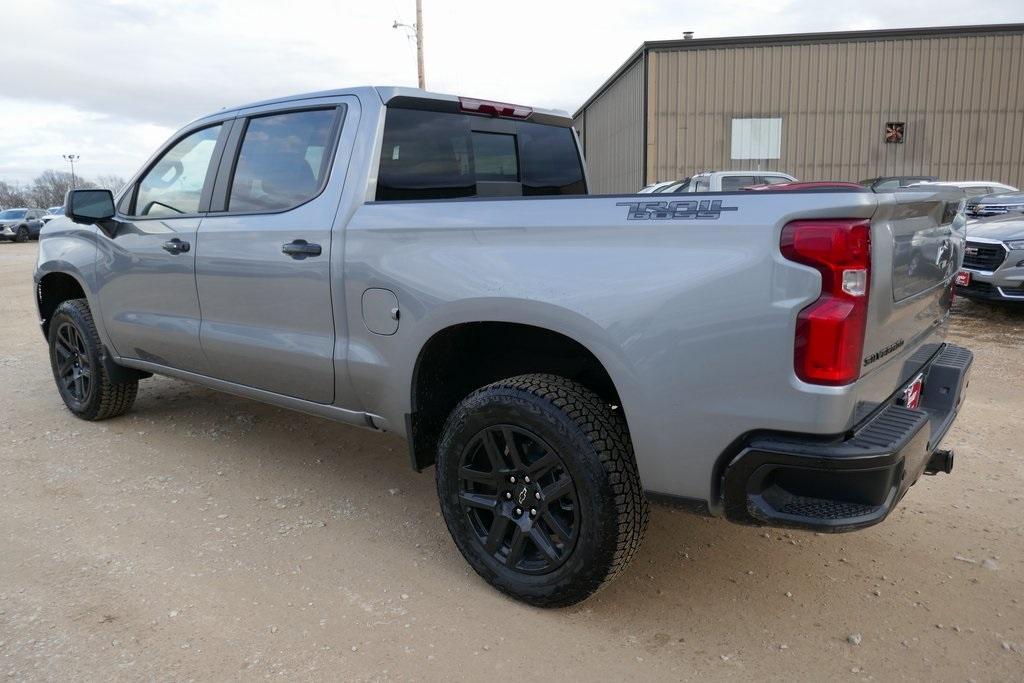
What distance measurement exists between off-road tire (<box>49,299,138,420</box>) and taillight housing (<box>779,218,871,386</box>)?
4.20 metres

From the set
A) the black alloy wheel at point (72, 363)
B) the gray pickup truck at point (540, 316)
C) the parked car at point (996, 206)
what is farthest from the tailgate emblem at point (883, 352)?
the parked car at point (996, 206)

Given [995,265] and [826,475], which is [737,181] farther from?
[826,475]

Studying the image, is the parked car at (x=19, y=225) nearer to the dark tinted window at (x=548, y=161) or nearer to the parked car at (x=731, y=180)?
the parked car at (x=731, y=180)

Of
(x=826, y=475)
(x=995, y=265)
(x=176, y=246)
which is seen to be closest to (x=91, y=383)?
(x=176, y=246)

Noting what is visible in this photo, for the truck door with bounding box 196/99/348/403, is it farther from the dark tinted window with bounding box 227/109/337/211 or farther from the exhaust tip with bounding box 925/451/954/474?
the exhaust tip with bounding box 925/451/954/474

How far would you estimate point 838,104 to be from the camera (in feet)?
72.1

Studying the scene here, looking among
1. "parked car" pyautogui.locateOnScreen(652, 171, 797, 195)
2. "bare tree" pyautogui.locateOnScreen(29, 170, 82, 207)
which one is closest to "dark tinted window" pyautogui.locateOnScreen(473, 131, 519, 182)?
"parked car" pyautogui.locateOnScreen(652, 171, 797, 195)

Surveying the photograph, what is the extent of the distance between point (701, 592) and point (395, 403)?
4.53 feet

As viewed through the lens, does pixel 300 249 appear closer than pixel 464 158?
Yes

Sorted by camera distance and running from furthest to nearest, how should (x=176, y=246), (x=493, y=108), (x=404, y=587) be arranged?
(x=176, y=246)
(x=493, y=108)
(x=404, y=587)

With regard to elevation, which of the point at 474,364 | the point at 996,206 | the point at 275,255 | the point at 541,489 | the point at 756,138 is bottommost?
the point at 541,489

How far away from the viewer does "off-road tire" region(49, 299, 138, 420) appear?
15.5 feet

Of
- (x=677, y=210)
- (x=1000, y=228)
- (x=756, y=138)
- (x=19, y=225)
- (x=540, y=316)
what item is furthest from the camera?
(x=19, y=225)

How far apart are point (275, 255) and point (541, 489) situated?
161 cm
